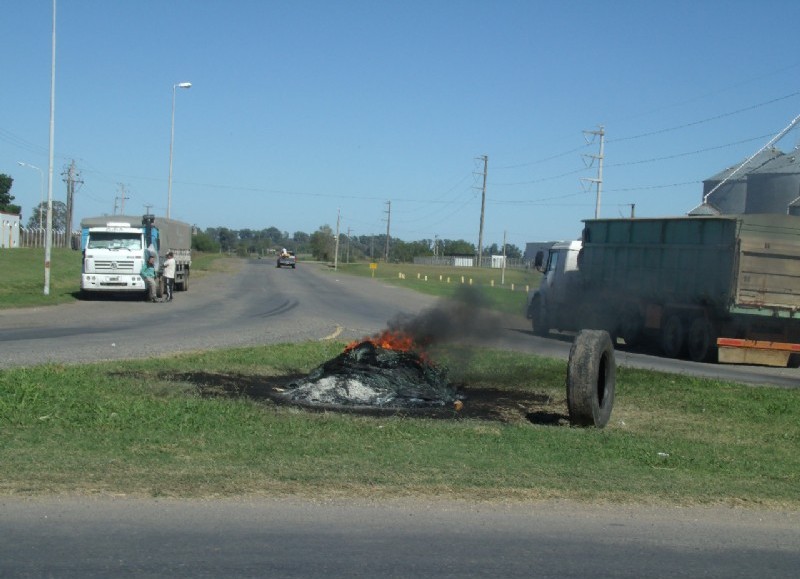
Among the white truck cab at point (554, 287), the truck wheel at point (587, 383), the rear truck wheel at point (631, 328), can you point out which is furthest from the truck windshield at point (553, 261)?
the truck wheel at point (587, 383)

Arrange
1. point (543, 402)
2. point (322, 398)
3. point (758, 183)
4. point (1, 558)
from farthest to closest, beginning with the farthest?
1. point (758, 183)
2. point (543, 402)
3. point (322, 398)
4. point (1, 558)

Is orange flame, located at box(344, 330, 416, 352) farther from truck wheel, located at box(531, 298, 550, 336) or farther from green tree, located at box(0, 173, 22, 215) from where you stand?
green tree, located at box(0, 173, 22, 215)

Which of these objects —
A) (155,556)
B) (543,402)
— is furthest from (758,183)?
(155,556)

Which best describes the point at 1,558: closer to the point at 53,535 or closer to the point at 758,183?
the point at 53,535

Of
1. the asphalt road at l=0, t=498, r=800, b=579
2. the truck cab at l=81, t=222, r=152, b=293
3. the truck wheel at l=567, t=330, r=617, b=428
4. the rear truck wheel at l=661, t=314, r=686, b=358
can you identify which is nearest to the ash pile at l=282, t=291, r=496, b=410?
the truck wheel at l=567, t=330, r=617, b=428

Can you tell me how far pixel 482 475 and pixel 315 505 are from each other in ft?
5.53

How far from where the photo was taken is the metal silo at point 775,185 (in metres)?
43.0

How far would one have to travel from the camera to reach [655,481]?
8.04 m

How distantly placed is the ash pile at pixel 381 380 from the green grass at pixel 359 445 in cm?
56

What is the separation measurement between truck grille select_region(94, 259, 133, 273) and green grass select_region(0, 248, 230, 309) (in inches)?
62.5

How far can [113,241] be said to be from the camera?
32656 millimetres

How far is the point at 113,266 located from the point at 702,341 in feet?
67.8

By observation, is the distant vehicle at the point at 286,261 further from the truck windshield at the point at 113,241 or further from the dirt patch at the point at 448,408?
the dirt patch at the point at 448,408

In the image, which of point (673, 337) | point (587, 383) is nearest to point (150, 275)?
point (673, 337)
